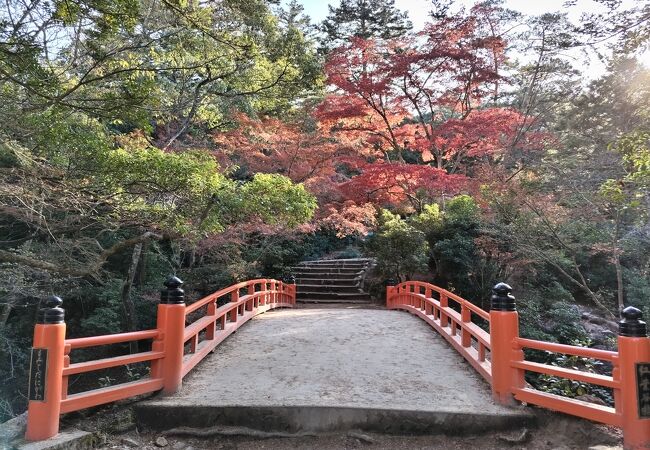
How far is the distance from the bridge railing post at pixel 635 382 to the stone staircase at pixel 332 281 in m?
11.3

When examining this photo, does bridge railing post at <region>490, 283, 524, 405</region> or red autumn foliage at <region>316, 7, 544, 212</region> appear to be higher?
red autumn foliage at <region>316, 7, 544, 212</region>

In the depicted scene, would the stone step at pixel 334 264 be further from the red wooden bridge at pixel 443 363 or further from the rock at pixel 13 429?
the rock at pixel 13 429

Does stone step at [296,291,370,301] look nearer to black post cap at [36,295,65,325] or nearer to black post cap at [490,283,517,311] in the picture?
black post cap at [490,283,517,311]

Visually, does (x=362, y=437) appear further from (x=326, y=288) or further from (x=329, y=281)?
(x=329, y=281)

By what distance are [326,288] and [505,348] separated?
37.5 ft

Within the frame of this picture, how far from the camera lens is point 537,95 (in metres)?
17.2

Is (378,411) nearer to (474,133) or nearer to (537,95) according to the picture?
(474,133)

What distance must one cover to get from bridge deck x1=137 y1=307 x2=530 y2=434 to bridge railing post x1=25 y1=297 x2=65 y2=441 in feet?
2.57

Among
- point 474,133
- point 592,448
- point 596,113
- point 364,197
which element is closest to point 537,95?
point 596,113

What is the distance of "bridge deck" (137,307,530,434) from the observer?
12.0 feet

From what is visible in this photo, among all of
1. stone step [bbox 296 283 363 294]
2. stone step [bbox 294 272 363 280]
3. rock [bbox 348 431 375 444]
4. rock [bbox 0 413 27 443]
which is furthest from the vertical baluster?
stone step [bbox 294 272 363 280]

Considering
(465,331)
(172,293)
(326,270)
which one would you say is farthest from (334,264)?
(172,293)

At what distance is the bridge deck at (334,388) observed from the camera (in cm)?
366

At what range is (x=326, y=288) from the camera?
15180mm
